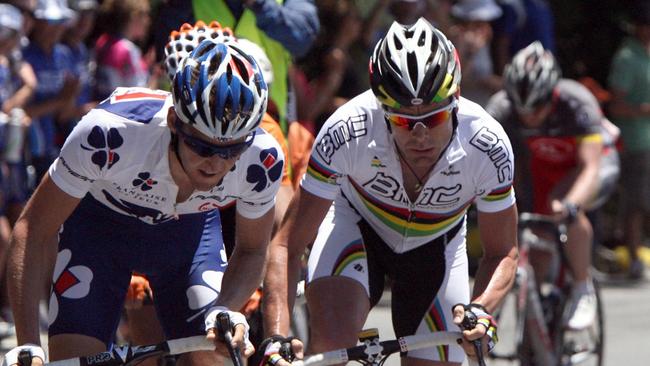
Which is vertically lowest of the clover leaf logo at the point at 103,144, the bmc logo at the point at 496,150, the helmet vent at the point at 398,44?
the bmc logo at the point at 496,150

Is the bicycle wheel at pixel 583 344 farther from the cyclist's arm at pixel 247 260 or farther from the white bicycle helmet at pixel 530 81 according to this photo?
the cyclist's arm at pixel 247 260

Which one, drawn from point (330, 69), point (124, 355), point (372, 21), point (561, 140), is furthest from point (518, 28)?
point (124, 355)

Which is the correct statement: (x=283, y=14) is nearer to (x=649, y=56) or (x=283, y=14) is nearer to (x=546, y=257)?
(x=546, y=257)

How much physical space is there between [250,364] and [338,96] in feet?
17.1

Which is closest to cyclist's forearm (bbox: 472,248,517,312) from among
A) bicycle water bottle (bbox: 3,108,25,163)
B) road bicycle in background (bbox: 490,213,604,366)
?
road bicycle in background (bbox: 490,213,604,366)

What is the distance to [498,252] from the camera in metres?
5.50

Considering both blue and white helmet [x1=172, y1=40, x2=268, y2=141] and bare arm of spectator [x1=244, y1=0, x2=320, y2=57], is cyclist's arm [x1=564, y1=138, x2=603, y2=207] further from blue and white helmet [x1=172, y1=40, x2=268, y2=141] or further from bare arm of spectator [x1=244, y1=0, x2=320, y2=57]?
blue and white helmet [x1=172, y1=40, x2=268, y2=141]

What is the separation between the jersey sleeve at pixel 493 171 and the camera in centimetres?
544

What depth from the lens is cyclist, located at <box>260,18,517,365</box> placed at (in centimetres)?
526

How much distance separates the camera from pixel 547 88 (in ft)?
27.7

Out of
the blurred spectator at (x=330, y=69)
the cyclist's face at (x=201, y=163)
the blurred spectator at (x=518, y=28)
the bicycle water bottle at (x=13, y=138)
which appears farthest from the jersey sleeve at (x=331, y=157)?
the blurred spectator at (x=518, y=28)

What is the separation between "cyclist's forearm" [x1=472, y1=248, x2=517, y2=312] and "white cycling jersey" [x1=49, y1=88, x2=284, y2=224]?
2.94ft

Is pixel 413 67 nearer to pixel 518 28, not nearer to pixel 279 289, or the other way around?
pixel 279 289

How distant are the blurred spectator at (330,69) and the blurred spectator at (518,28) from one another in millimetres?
1188
